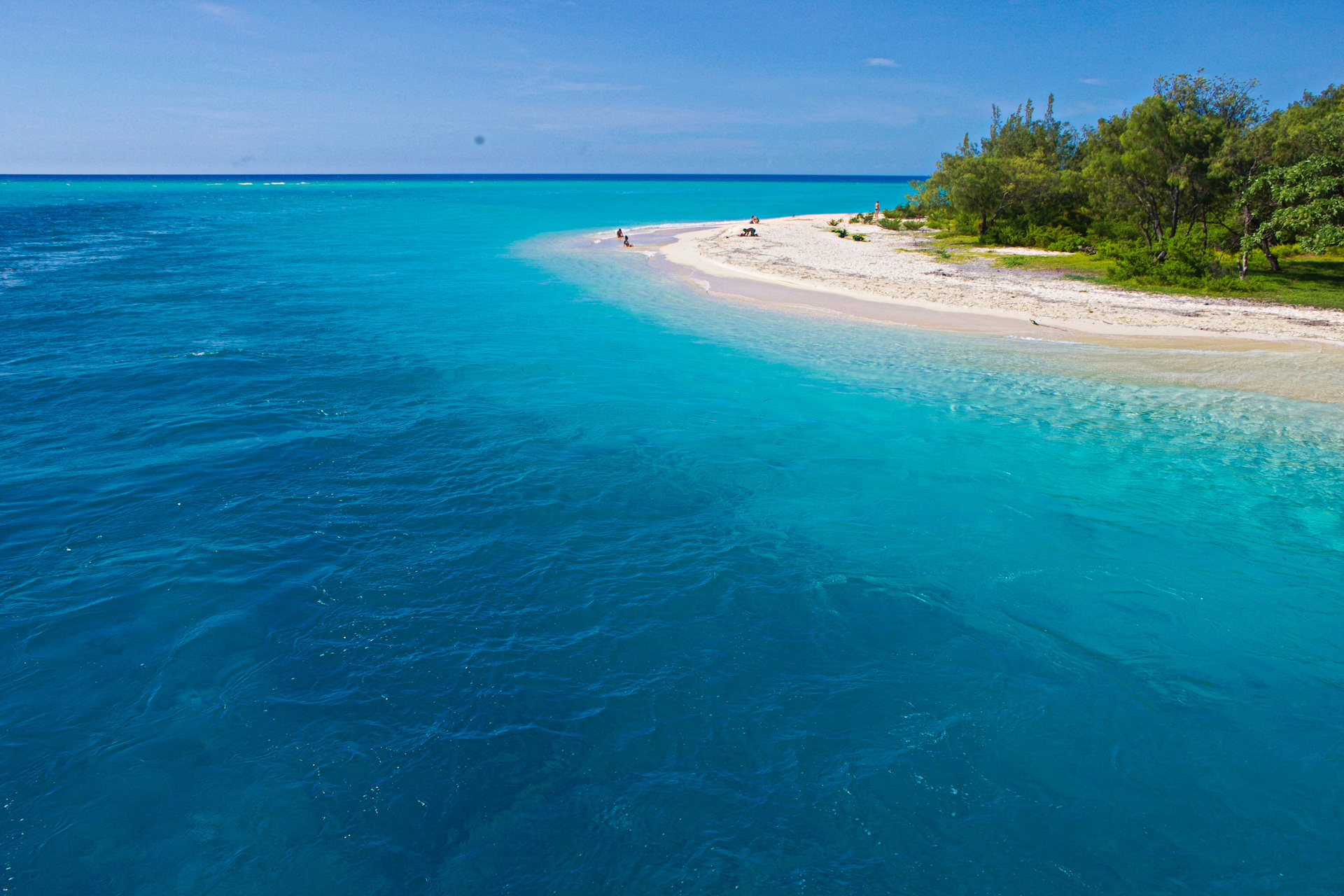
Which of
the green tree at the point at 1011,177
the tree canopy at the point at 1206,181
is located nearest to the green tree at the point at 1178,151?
the tree canopy at the point at 1206,181

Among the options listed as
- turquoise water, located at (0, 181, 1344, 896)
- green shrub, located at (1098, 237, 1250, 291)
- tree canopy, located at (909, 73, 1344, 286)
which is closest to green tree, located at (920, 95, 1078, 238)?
tree canopy, located at (909, 73, 1344, 286)

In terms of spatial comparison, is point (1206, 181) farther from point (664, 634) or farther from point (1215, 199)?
point (664, 634)

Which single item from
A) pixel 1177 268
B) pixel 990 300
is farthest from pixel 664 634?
pixel 1177 268

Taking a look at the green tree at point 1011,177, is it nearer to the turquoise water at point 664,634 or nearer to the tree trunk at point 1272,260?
the tree trunk at point 1272,260

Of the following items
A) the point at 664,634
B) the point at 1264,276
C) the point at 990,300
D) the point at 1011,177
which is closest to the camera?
the point at 664,634

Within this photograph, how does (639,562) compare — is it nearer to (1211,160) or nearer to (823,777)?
(823,777)

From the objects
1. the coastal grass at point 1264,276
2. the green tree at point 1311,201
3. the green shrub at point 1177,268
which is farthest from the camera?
the green shrub at point 1177,268
